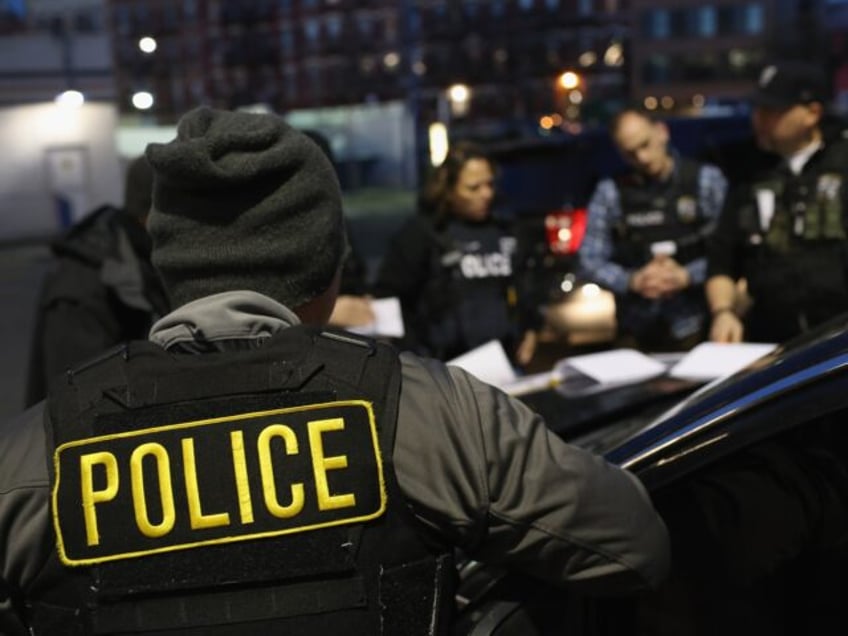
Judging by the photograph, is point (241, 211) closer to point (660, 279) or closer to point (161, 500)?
point (161, 500)

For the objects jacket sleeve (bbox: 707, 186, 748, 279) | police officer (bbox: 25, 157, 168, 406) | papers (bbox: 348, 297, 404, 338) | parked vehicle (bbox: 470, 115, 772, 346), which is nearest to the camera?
police officer (bbox: 25, 157, 168, 406)

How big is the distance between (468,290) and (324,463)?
2.95 m

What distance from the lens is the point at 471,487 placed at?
1.31 meters

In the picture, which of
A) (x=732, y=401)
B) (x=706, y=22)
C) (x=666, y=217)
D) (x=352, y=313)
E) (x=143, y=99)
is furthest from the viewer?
(x=706, y=22)

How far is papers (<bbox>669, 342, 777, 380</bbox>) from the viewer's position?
2.60 m

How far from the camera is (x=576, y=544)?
1.35 meters

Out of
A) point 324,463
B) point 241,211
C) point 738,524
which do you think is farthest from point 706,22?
point 324,463

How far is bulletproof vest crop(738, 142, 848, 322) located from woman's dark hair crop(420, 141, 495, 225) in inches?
42.3

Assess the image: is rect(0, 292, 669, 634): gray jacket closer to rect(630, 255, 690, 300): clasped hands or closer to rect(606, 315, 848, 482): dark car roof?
rect(606, 315, 848, 482): dark car roof

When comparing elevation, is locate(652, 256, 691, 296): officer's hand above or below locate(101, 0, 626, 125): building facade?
below

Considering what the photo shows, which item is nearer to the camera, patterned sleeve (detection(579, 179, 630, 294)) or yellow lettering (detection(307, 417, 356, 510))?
yellow lettering (detection(307, 417, 356, 510))

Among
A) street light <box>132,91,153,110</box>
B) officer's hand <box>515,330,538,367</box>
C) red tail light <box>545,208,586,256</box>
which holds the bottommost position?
officer's hand <box>515,330,538,367</box>

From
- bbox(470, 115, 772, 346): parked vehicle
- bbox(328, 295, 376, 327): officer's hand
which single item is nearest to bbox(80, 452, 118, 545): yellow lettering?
bbox(328, 295, 376, 327): officer's hand

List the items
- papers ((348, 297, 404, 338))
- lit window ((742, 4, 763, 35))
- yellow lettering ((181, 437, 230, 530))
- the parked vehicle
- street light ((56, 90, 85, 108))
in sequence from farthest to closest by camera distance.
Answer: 1. lit window ((742, 4, 763, 35))
2. street light ((56, 90, 85, 108))
3. the parked vehicle
4. papers ((348, 297, 404, 338))
5. yellow lettering ((181, 437, 230, 530))
